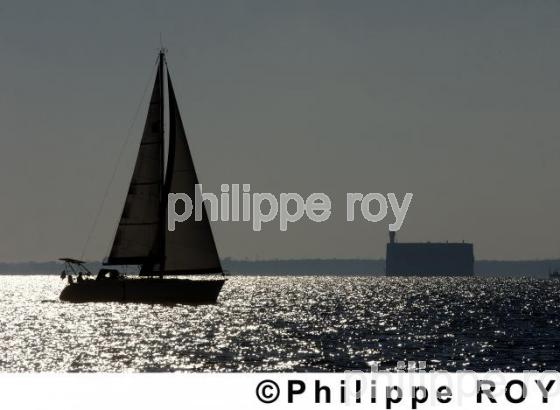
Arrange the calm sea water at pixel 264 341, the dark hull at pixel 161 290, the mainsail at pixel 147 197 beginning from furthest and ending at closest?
the mainsail at pixel 147 197, the dark hull at pixel 161 290, the calm sea water at pixel 264 341

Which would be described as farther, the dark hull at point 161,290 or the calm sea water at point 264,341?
the dark hull at point 161,290

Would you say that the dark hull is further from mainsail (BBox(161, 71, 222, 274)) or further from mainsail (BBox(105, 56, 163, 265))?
mainsail (BBox(105, 56, 163, 265))

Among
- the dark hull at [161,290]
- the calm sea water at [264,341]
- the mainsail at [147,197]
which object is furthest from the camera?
the mainsail at [147,197]

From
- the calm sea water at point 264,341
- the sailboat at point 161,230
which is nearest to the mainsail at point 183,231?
the sailboat at point 161,230

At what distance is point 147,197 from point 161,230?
9.23 feet

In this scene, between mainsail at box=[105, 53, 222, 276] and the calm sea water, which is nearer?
the calm sea water

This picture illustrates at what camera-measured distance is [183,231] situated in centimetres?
7944

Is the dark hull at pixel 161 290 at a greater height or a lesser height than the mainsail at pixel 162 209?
lesser

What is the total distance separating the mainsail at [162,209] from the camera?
261ft

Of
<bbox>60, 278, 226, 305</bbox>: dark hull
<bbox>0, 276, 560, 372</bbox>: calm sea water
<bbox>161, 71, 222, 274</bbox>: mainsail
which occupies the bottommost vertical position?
<bbox>0, 276, 560, 372</bbox>: calm sea water

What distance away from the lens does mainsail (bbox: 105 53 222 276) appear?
79438 millimetres

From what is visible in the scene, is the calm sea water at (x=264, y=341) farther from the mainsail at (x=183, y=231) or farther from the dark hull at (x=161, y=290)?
the mainsail at (x=183, y=231)

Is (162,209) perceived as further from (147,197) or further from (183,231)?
(183,231)

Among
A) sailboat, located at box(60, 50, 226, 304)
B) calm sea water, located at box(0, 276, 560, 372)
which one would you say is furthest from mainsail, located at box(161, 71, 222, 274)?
calm sea water, located at box(0, 276, 560, 372)
